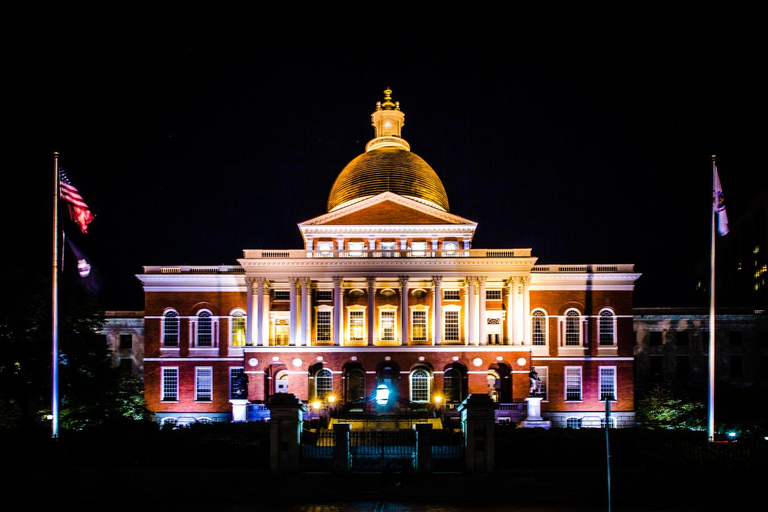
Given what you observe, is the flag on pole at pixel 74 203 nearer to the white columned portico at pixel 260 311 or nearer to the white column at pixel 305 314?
the white columned portico at pixel 260 311

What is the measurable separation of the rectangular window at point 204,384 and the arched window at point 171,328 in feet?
9.75

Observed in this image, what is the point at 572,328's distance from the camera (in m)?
59.2

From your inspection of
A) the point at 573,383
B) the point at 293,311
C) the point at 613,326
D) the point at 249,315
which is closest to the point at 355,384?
the point at 293,311

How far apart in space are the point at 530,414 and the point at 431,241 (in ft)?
56.1

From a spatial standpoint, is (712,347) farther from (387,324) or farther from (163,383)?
(163,383)

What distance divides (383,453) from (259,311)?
30.7 m

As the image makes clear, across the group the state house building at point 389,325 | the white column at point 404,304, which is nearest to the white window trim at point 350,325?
the state house building at point 389,325

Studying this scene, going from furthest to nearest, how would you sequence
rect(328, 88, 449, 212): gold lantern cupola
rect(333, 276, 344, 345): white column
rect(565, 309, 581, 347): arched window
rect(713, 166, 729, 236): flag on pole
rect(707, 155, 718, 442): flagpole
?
rect(328, 88, 449, 212): gold lantern cupola → rect(565, 309, 581, 347): arched window → rect(333, 276, 344, 345): white column → rect(713, 166, 729, 236): flag on pole → rect(707, 155, 718, 442): flagpole

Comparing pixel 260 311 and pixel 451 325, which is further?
pixel 451 325

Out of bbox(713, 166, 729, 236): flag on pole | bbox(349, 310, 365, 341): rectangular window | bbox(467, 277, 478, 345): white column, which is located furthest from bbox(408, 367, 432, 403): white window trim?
bbox(713, 166, 729, 236): flag on pole

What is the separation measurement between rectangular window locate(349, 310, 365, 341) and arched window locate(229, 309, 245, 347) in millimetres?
8673

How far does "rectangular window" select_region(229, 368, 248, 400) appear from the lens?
A: 5106 cm

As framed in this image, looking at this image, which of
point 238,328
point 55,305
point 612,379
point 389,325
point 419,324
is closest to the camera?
point 55,305

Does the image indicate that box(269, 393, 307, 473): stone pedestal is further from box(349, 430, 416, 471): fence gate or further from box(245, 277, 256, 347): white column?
box(245, 277, 256, 347): white column
